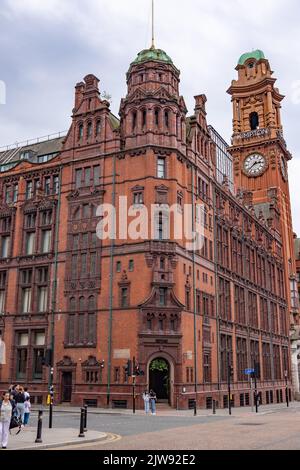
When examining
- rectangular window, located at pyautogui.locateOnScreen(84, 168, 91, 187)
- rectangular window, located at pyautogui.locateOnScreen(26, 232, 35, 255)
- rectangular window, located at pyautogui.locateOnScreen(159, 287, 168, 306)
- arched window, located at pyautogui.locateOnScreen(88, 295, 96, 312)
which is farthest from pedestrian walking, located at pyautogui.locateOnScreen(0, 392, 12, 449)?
rectangular window, located at pyautogui.locateOnScreen(26, 232, 35, 255)

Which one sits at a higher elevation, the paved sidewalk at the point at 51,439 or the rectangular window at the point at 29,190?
the rectangular window at the point at 29,190

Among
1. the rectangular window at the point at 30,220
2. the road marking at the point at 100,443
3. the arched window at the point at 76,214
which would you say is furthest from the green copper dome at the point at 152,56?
the road marking at the point at 100,443

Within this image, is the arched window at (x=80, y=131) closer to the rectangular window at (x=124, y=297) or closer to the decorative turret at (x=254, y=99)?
the rectangular window at (x=124, y=297)

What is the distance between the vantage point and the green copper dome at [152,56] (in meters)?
54.2

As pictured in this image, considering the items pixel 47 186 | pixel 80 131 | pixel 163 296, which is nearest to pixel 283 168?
pixel 80 131

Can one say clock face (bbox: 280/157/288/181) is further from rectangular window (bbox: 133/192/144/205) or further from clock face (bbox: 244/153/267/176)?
rectangular window (bbox: 133/192/144/205)

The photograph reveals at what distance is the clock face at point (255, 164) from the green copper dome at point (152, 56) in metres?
42.6

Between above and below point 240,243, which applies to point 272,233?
above

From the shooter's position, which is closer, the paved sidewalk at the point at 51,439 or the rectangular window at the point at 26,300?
the paved sidewalk at the point at 51,439

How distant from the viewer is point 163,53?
55.9 metres
